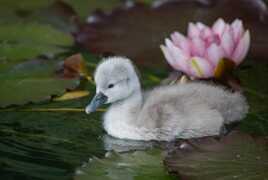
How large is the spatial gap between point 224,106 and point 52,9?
5.84 feet

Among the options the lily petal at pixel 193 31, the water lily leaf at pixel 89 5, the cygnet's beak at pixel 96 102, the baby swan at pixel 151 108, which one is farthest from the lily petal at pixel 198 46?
the water lily leaf at pixel 89 5

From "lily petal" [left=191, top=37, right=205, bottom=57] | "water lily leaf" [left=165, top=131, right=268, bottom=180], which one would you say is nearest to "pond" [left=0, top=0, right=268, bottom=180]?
"water lily leaf" [left=165, top=131, right=268, bottom=180]

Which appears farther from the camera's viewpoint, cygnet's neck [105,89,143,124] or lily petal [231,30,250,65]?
lily petal [231,30,250,65]

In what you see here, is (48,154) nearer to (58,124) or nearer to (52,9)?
(58,124)

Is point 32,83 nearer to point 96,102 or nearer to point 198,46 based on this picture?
point 96,102

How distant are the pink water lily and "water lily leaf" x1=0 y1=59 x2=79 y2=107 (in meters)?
0.55

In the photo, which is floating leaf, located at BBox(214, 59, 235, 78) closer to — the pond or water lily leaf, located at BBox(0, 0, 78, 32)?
the pond

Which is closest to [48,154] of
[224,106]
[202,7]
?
[224,106]

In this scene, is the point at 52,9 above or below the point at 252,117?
above

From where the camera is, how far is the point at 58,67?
4.32 metres

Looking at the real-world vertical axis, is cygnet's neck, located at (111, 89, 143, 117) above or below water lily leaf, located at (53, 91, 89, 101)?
above

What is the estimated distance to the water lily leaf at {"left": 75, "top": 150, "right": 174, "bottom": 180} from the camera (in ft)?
10.4

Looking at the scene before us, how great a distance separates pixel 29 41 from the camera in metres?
4.66

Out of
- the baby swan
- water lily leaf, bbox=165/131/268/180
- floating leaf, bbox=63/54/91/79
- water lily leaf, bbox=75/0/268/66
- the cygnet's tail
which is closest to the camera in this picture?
water lily leaf, bbox=165/131/268/180
